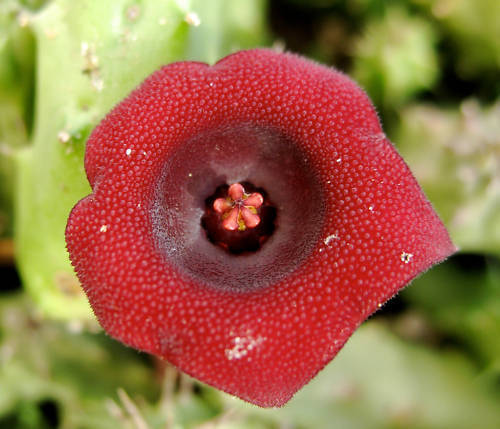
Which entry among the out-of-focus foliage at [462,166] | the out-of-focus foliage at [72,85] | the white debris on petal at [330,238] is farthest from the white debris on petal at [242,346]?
the out-of-focus foliage at [462,166]

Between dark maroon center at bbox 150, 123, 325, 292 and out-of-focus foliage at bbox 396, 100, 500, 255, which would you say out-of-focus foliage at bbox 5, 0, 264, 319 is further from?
out-of-focus foliage at bbox 396, 100, 500, 255

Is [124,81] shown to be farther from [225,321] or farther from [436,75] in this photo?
[436,75]

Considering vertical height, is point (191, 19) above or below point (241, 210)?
above

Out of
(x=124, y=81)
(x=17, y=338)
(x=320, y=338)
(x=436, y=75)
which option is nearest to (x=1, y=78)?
(x=124, y=81)

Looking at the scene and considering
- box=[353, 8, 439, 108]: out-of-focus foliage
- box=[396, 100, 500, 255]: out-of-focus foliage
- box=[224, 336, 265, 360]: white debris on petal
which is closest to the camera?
box=[224, 336, 265, 360]: white debris on petal

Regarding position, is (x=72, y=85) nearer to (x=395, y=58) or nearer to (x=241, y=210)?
(x=241, y=210)

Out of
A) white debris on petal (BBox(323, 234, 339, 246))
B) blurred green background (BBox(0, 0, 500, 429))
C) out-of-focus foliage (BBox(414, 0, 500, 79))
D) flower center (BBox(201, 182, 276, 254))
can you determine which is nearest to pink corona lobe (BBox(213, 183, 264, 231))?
flower center (BBox(201, 182, 276, 254))

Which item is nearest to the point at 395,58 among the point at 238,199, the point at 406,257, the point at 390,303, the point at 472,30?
the point at 472,30
